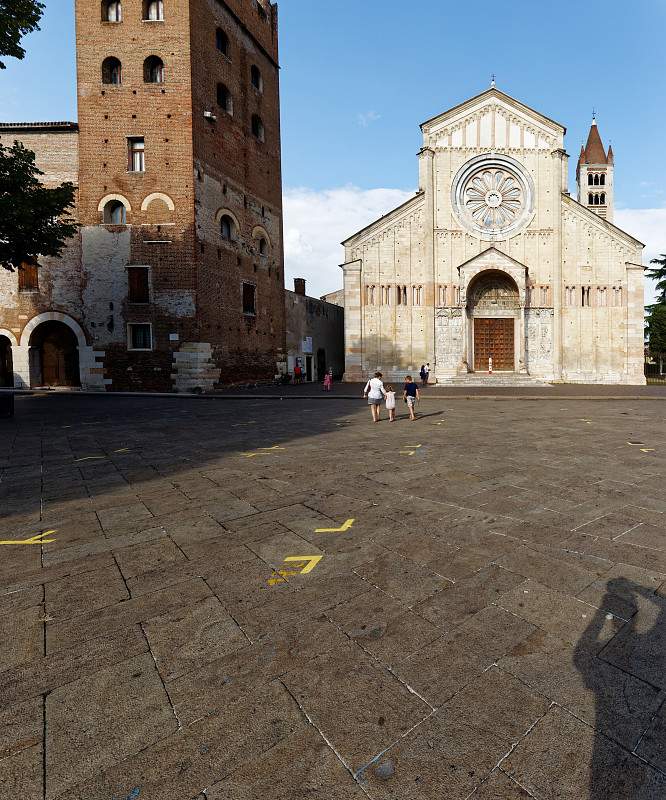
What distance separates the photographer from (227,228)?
1011 inches

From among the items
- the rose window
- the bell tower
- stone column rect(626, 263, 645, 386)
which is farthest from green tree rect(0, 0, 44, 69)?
the bell tower

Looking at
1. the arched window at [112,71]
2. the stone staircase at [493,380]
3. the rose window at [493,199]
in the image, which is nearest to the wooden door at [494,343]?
the stone staircase at [493,380]

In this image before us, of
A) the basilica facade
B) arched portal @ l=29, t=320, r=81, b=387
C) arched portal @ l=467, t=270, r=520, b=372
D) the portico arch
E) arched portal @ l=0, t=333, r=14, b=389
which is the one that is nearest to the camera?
the portico arch

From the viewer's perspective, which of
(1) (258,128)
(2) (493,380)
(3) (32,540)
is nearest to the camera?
(3) (32,540)

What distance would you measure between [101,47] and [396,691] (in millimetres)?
30496

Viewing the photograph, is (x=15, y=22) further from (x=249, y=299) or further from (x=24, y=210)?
(x=249, y=299)

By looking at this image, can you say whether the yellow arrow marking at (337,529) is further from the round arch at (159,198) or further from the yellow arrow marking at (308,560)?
the round arch at (159,198)

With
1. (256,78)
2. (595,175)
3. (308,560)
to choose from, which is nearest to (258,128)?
(256,78)

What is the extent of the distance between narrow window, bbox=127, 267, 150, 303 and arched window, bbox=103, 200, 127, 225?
2630 mm

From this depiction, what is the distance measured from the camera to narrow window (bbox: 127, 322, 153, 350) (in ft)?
76.4

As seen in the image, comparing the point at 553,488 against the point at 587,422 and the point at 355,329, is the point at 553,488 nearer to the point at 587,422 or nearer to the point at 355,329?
the point at 587,422

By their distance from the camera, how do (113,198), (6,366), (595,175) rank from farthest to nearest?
(595,175), (6,366), (113,198)

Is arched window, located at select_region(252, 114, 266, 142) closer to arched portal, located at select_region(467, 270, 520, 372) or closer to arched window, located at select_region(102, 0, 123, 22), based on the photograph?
arched window, located at select_region(102, 0, 123, 22)

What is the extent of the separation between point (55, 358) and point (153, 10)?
1901 cm
